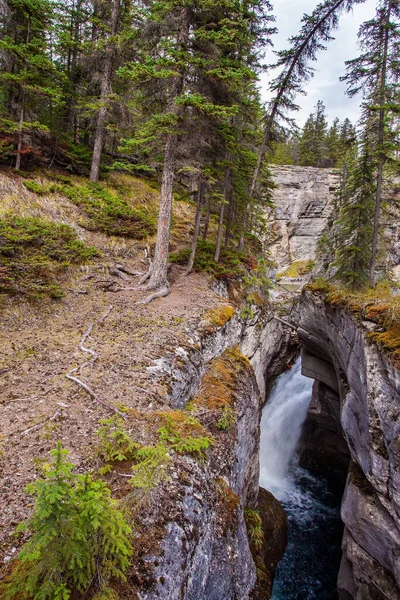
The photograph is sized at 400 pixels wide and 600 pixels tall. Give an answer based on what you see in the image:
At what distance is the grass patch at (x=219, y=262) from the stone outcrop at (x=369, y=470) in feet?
17.2

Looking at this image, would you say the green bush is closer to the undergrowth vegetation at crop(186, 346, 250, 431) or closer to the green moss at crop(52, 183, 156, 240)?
the undergrowth vegetation at crop(186, 346, 250, 431)

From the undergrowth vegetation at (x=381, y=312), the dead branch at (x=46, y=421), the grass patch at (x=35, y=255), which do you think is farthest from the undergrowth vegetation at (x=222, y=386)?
the grass patch at (x=35, y=255)

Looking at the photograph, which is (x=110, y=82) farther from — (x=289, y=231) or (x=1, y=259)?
(x=289, y=231)

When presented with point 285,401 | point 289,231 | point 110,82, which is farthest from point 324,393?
point 289,231

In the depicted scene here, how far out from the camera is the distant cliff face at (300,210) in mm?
46125

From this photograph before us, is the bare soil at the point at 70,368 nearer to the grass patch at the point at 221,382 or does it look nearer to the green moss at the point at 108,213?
the grass patch at the point at 221,382

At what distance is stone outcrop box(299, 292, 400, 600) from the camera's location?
804cm

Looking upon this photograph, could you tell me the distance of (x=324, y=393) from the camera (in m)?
17.1

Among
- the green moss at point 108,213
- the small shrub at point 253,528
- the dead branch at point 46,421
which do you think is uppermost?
the green moss at point 108,213

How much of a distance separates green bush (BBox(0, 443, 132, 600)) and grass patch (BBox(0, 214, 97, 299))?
708 centimetres

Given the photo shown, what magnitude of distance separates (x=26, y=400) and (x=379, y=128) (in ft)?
56.3

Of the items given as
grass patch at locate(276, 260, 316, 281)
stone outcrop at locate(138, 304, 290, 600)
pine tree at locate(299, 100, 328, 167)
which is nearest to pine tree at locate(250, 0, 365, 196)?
stone outcrop at locate(138, 304, 290, 600)

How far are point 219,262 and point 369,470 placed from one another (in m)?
10.6

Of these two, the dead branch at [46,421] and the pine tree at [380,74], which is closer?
the dead branch at [46,421]
